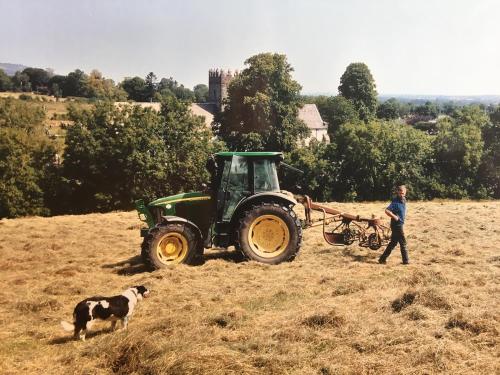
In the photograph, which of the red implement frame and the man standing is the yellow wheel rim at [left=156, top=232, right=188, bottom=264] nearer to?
the red implement frame

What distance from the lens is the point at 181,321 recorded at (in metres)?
6.13

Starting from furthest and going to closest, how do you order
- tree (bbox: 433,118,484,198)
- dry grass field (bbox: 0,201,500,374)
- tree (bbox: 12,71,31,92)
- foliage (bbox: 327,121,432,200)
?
tree (bbox: 12,71,31,92) → tree (bbox: 433,118,484,198) → foliage (bbox: 327,121,432,200) → dry grass field (bbox: 0,201,500,374)

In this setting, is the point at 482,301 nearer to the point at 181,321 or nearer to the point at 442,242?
the point at 181,321

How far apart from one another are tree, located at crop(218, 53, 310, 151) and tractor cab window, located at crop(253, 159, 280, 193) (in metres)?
29.3

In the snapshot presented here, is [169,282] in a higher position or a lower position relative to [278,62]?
lower

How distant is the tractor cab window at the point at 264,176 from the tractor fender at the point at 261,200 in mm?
230

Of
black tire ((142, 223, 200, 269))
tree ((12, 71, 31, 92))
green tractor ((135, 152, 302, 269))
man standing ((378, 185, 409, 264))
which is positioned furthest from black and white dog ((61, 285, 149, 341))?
tree ((12, 71, 31, 92))

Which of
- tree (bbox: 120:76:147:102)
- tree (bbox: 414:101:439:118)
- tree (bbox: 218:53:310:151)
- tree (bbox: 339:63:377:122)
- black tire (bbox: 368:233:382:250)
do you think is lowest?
black tire (bbox: 368:233:382:250)

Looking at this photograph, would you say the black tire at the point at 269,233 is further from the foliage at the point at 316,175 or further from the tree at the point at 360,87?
the tree at the point at 360,87

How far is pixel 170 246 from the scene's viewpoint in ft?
30.0

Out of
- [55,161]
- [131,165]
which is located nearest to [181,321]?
[131,165]

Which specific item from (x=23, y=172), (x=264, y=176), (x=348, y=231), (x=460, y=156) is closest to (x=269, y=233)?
(x=264, y=176)

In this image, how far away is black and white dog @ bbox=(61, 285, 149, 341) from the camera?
19.7ft

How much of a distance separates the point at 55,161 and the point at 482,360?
30.3 meters
